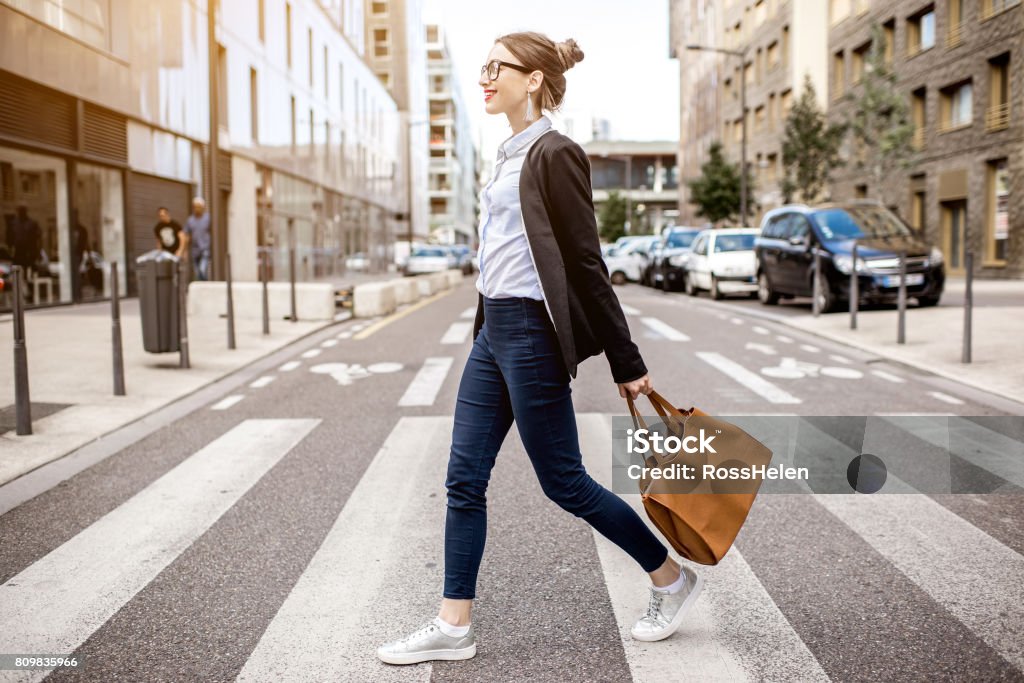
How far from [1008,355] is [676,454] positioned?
27.3 ft

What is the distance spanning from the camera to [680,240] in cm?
2812

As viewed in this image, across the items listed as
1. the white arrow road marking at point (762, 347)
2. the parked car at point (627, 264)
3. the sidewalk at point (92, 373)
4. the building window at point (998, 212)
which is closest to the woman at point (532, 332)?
the sidewalk at point (92, 373)

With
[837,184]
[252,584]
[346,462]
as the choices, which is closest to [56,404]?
[346,462]

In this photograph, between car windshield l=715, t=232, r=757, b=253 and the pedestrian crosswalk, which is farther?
car windshield l=715, t=232, r=757, b=253

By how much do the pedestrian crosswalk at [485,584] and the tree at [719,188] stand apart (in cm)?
4229

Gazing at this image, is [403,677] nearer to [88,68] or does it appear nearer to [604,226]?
[88,68]

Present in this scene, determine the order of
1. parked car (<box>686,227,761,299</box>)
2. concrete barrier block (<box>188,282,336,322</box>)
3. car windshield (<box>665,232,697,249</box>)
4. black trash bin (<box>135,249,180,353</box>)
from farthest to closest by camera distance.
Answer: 1. car windshield (<box>665,232,697,249</box>)
2. parked car (<box>686,227,761,299</box>)
3. concrete barrier block (<box>188,282,336,322</box>)
4. black trash bin (<box>135,249,180,353</box>)

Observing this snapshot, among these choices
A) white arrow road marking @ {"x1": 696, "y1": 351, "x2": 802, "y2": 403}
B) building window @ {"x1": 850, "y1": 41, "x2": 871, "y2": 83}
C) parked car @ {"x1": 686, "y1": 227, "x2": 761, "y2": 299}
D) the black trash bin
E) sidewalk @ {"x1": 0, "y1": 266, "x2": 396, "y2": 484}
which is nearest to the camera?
sidewalk @ {"x1": 0, "y1": 266, "x2": 396, "y2": 484}

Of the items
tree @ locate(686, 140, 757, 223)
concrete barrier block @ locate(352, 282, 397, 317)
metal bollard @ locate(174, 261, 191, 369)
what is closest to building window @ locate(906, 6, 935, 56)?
tree @ locate(686, 140, 757, 223)

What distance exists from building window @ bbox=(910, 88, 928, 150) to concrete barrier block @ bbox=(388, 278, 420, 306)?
17035mm

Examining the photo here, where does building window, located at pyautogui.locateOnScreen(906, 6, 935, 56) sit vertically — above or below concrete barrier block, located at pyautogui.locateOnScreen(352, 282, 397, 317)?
above

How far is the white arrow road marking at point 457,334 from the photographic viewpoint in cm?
1323

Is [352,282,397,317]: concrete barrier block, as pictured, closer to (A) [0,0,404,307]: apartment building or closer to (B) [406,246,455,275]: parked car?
(A) [0,0,404,307]: apartment building

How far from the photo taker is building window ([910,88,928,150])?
31703 millimetres
